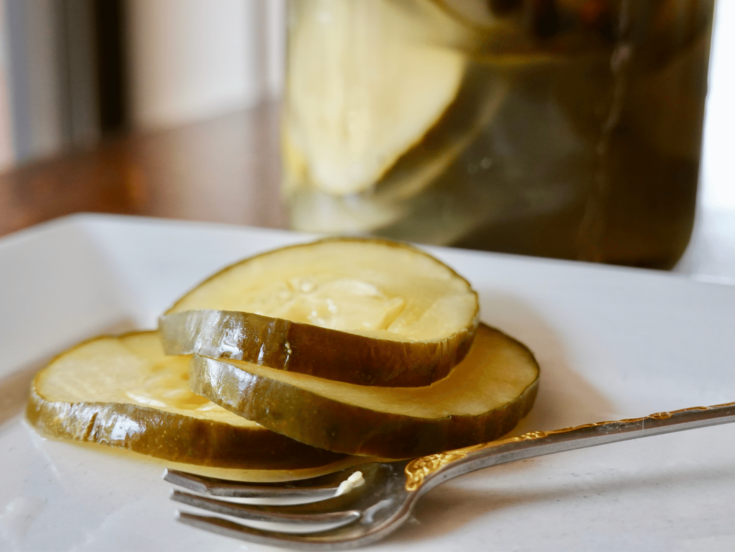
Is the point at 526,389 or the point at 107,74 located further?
the point at 107,74

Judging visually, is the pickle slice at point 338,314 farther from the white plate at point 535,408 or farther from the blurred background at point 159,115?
the blurred background at point 159,115

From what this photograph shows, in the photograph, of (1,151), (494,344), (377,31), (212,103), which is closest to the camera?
(494,344)

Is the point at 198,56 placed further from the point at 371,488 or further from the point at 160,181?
the point at 371,488

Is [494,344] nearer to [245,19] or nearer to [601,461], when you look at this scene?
[601,461]

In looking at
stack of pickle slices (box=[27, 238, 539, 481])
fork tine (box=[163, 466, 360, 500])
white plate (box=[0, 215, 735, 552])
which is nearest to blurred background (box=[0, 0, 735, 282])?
white plate (box=[0, 215, 735, 552])

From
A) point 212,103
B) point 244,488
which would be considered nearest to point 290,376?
point 244,488

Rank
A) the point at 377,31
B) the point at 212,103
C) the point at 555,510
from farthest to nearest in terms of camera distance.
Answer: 1. the point at 212,103
2. the point at 377,31
3. the point at 555,510

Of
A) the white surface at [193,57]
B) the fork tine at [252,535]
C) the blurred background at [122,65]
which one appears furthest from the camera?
the white surface at [193,57]

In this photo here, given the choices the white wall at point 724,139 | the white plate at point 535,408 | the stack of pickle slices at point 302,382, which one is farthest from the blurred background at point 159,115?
the stack of pickle slices at point 302,382
